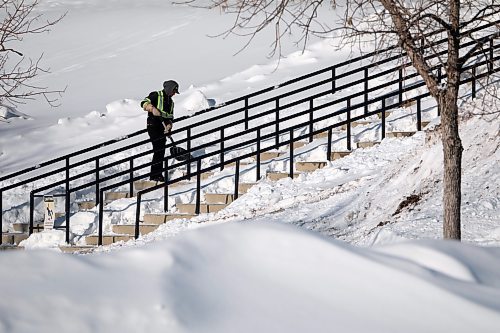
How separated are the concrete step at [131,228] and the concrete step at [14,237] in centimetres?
141

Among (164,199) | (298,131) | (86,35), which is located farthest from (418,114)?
(86,35)

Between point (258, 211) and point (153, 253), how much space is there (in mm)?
9182

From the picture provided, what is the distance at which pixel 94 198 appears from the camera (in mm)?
16734

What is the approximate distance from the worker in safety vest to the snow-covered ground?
4.24 feet

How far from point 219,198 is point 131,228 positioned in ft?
4.33

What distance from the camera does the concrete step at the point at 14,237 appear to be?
1530 cm

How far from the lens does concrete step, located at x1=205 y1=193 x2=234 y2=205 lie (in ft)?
49.0

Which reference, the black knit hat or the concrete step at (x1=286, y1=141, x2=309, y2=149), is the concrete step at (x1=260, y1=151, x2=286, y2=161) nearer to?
the concrete step at (x1=286, y1=141, x2=309, y2=149)

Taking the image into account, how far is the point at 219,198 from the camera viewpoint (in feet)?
49.2

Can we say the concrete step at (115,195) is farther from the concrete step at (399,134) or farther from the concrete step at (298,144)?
the concrete step at (399,134)

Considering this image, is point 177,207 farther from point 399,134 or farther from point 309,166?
point 399,134

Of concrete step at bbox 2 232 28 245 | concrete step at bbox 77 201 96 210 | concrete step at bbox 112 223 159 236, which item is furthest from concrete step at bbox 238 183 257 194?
concrete step at bbox 2 232 28 245

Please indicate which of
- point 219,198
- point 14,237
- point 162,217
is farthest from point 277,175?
point 14,237

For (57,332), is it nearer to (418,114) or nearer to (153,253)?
(153,253)
